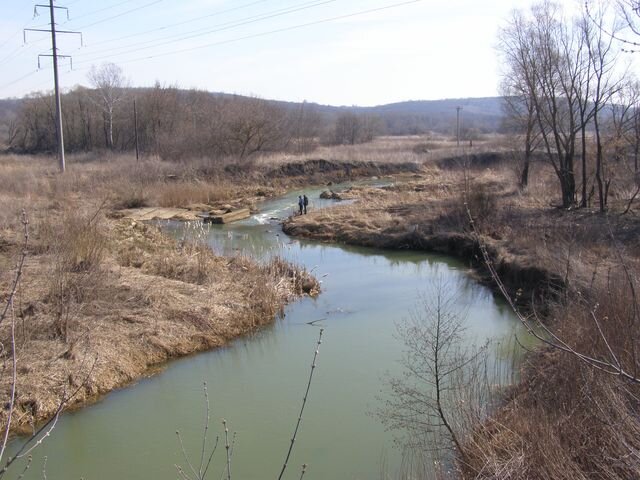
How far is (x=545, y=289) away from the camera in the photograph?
476 inches

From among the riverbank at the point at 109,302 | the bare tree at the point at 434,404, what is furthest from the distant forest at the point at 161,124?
the bare tree at the point at 434,404

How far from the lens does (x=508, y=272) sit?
45.8ft

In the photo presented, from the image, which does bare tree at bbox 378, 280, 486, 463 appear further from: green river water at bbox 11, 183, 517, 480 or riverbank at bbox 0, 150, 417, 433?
riverbank at bbox 0, 150, 417, 433

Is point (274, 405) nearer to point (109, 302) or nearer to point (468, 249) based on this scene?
point (109, 302)

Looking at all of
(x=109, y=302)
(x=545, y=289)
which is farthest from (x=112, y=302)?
(x=545, y=289)

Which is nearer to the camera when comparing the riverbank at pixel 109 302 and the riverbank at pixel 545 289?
the riverbank at pixel 545 289

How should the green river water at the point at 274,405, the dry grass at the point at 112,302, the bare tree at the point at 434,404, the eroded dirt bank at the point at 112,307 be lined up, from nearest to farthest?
the bare tree at the point at 434,404, the green river water at the point at 274,405, the eroded dirt bank at the point at 112,307, the dry grass at the point at 112,302

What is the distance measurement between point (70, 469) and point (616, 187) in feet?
63.5

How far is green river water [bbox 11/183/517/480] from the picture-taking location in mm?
6797

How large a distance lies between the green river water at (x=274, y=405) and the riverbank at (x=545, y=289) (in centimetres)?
152

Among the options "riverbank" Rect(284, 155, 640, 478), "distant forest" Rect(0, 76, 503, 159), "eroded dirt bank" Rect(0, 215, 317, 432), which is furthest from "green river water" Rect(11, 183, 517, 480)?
"distant forest" Rect(0, 76, 503, 159)

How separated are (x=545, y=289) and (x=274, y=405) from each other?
667 cm

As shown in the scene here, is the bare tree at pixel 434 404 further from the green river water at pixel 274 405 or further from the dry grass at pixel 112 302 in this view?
the dry grass at pixel 112 302

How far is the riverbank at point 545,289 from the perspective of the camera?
14.0ft
